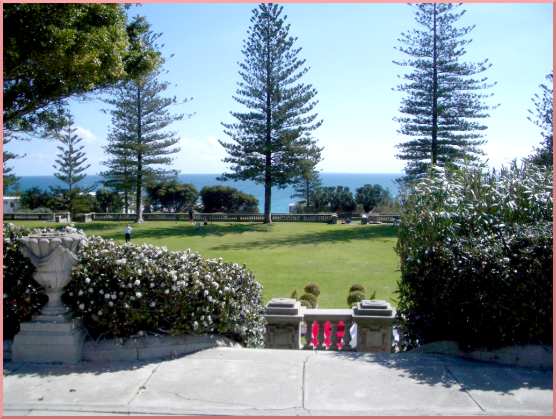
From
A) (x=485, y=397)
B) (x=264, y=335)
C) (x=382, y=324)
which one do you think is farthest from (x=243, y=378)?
(x=382, y=324)

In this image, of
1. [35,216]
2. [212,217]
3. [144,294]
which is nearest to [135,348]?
[144,294]

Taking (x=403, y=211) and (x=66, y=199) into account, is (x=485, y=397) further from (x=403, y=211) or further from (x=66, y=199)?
(x=66, y=199)

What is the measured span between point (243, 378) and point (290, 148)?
2565cm

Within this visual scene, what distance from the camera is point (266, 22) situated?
29344mm

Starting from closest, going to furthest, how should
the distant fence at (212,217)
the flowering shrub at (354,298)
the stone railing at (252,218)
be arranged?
the flowering shrub at (354,298) → the distant fence at (212,217) → the stone railing at (252,218)

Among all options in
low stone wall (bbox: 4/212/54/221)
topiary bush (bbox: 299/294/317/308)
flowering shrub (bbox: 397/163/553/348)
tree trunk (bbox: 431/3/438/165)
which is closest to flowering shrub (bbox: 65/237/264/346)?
flowering shrub (bbox: 397/163/553/348)

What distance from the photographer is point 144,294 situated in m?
4.80

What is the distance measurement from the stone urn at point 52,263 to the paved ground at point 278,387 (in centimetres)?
49

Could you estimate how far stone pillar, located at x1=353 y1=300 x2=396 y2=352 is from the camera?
6594mm

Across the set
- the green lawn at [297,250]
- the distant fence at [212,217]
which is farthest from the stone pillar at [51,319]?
the distant fence at [212,217]

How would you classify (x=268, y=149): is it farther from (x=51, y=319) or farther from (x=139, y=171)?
(x=51, y=319)

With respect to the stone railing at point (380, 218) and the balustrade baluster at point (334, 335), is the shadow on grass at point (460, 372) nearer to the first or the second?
the balustrade baluster at point (334, 335)

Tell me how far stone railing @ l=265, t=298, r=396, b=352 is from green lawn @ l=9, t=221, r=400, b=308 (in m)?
1.58

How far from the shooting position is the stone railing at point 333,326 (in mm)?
6617
